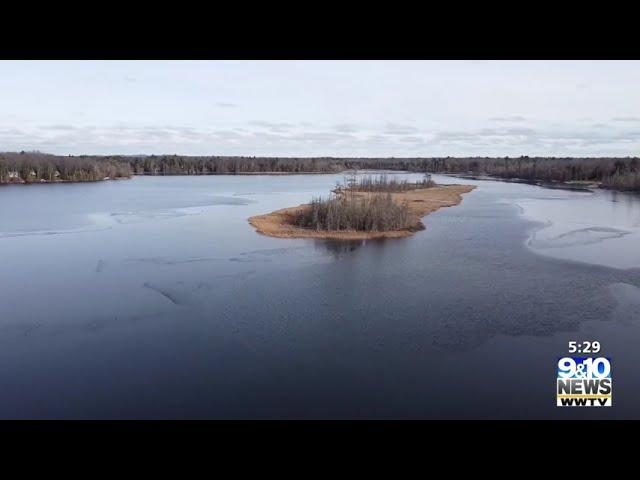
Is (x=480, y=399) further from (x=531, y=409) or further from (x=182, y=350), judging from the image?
(x=182, y=350)

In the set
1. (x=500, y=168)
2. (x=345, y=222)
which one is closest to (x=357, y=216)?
(x=345, y=222)

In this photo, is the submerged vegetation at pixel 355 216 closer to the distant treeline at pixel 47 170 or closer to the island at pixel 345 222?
the island at pixel 345 222

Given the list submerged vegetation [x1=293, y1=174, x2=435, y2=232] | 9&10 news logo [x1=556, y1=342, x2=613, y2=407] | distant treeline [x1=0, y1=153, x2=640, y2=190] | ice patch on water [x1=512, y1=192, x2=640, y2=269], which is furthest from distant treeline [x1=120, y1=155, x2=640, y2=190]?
9&10 news logo [x1=556, y1=342, x2=613, y2=407]

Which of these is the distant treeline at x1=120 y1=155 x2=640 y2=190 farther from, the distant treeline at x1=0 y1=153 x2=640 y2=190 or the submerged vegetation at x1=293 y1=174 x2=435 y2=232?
the submerged vegetation at x1=293 y1=174 x2=435 y2=232

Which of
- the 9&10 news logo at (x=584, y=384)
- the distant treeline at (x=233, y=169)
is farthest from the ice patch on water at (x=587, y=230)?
the distant treeline at (x=233, y=169)

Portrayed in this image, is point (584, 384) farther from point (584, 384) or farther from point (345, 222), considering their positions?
point (345, 222)

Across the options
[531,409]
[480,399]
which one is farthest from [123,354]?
[531,409]

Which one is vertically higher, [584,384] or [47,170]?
[47,170]

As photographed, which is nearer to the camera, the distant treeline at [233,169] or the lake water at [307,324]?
the lake water at [307,324]
